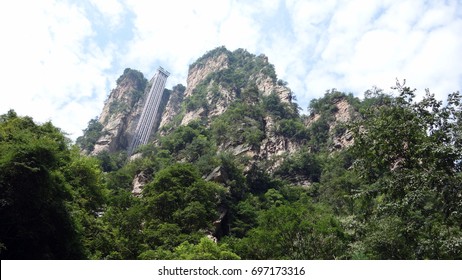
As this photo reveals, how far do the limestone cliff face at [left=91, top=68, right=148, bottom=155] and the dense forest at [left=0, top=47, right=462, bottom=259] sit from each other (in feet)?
133

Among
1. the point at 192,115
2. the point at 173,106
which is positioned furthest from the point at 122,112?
the point at 192,115

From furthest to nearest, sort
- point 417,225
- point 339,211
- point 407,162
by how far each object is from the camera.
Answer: point 339,211 < point 407,162 < point 417,225

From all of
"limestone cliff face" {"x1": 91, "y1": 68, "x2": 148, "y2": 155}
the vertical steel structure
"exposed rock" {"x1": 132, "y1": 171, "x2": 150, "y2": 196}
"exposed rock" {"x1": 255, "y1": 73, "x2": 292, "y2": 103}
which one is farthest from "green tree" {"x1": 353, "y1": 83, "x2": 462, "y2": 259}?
the vertical steel structure

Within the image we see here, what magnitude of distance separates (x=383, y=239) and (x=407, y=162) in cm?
722

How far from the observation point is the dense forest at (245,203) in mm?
13180

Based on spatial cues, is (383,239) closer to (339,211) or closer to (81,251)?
(81,251)

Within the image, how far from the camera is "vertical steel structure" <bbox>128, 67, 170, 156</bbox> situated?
98.4 metres

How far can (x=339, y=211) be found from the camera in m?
37.5

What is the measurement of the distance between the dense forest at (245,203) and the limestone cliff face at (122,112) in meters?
40.5

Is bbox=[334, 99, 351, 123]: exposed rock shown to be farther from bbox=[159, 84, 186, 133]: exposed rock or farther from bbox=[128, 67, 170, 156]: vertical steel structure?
bbox=[159, 84, 186, 133]: exposed rock

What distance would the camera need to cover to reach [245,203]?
123 ft

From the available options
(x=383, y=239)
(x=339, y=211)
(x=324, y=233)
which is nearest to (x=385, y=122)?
(x=383, y=239)
